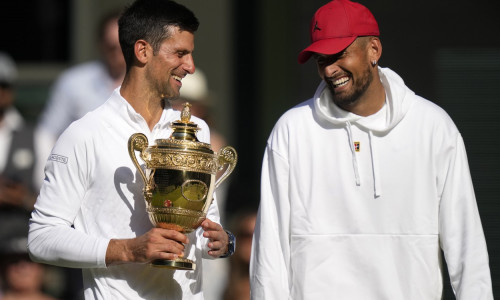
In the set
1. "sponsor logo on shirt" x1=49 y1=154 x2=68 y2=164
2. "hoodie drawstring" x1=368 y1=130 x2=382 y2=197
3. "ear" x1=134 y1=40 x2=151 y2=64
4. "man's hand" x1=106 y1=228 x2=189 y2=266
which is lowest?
"man's hand" x1=106 y1=228 x2=189 y2=266

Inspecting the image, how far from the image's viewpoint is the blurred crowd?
7.45m

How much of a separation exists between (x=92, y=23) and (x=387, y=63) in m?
2.27

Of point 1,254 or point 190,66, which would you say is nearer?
point 190,66

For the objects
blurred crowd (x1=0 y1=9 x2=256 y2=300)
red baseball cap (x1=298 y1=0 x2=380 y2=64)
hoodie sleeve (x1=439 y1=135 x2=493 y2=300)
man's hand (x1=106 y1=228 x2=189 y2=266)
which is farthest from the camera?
blurred crowd (x1=0 y1=9 x2=256 y2=300)

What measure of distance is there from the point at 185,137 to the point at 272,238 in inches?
25.6

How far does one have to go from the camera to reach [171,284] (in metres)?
5.58

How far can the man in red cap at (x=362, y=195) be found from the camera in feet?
18.7

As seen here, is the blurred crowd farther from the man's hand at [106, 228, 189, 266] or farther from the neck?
the man's hand at [106, 228, 189, 266]

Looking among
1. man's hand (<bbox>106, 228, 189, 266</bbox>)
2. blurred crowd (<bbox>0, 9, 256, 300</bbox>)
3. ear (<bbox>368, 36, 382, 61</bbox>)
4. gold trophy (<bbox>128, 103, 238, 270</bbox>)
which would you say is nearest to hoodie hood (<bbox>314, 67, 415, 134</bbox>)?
ear (<bbox>368, 36, 382, 61</bbox>)

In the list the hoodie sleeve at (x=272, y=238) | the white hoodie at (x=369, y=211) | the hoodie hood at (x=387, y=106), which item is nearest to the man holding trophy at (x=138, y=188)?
the hoodie sleeve at (x=272, y=238)

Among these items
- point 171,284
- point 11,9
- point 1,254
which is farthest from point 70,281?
point 11,9

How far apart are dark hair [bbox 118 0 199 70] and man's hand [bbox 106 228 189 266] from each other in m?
0.85

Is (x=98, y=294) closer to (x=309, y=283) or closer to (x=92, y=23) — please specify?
(x=309, y=283)

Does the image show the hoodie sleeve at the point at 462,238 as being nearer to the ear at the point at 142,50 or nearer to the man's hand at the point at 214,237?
the man's hand at the point at 214,237
